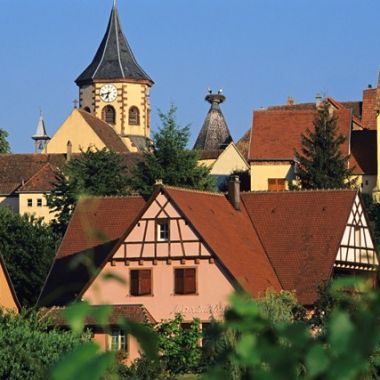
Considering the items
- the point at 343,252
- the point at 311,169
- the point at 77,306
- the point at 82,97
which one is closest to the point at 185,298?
the point at 343,252

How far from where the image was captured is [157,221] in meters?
43.7

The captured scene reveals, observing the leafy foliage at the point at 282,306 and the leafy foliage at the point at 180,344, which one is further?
the leafy foliage at the point at 180,344

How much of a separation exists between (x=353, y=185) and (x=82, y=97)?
51.8 m

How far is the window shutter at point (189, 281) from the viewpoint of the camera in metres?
44.0

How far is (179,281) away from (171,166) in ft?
52.4

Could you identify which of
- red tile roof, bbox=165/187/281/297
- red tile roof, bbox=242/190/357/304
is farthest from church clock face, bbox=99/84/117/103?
red tile roof, bbox=165/187/281/297

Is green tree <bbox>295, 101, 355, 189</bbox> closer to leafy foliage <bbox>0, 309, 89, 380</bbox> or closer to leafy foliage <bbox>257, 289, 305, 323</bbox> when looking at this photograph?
leafy foliage <bbox>257, 289, 305, 323</bbox>

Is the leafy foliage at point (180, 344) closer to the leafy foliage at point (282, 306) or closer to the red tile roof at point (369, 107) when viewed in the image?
the leafy foliage at point (282, 306)

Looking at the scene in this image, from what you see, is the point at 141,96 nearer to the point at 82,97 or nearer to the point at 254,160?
the point at 82,97

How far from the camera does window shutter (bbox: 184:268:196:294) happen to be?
44031 mm

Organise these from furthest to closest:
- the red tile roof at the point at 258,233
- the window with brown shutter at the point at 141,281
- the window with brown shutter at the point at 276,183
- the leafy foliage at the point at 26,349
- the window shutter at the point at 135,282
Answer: the window with brown shutter at the point at 276,183 → the window with brown shutter at the point at 141,281 → the window shutter at the point at 135,282 → the red tile roof at the point at 258,233 → the leafy foliage at the point at 26,349

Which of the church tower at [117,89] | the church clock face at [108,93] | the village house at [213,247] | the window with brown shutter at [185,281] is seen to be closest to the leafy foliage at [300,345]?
the village house at [213,247]

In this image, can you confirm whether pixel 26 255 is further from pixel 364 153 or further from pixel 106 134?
pixel 106 134

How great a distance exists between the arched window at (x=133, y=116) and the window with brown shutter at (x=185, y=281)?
69362 mm
